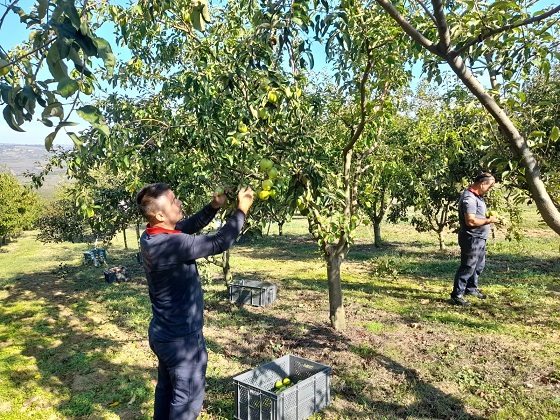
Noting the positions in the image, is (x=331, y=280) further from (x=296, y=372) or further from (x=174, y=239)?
(x=174, y=239)

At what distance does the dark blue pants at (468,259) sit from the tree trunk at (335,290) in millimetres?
2461

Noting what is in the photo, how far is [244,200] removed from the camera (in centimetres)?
288

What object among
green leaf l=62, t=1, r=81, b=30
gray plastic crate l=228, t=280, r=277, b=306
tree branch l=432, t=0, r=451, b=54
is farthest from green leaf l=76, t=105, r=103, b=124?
gray plastic crate l=228, t=280, r=277, b=306

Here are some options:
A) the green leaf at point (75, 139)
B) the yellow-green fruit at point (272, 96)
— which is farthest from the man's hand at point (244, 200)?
the green leaf at point (75, 139)

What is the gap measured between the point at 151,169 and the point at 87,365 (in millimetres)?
3214

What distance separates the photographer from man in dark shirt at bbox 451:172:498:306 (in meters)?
6.82

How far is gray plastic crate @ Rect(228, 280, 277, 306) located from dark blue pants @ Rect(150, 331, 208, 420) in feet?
16.0

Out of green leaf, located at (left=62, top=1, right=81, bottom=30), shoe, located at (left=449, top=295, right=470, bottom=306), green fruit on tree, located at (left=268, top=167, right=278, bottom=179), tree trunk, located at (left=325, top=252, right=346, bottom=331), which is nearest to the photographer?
green leaf, located at (left=62, top=1, right=81, bottom=30)

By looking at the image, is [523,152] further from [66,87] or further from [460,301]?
[460,301]

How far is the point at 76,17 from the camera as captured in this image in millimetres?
1519

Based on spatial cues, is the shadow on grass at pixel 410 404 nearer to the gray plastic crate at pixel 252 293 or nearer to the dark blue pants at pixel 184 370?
the dark blue pants at pixel 184 370

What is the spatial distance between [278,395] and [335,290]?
2.74 meters

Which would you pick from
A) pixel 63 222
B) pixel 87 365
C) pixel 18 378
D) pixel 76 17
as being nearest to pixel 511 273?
pixel 87 365

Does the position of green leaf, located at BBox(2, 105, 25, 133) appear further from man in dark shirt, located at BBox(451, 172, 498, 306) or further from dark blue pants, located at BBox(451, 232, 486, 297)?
dark blue pants, located at BBox(451, 232, 486, 297)
